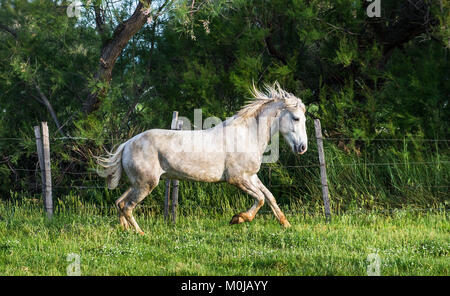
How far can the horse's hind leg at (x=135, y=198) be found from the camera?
7391 mm

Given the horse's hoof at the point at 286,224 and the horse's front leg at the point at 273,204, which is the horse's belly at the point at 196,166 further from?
the horse's hoof at the point at 286,224

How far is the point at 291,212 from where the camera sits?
9.04 metres

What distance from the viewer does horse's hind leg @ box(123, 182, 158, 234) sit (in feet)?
24.2

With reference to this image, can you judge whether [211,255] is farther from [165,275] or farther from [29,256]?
[29,256]

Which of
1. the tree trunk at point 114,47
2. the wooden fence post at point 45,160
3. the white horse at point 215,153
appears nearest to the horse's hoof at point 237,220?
the white horse at point 215,153

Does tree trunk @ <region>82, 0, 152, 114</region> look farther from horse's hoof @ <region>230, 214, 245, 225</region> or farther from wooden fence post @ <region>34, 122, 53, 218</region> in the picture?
horse's hoof @ <region>230, 214, 245, 225</region>

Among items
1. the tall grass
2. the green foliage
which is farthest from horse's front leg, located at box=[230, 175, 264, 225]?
the green foliage

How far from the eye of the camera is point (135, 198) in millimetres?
7445

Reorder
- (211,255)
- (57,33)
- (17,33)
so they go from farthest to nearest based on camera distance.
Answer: (17,33) → (57,33) → (211,255)

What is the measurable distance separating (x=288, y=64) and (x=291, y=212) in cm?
317

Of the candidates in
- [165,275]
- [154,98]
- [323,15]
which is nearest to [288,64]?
[323,15]

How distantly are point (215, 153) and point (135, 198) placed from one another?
126cm

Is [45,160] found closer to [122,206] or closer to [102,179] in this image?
[102,179]

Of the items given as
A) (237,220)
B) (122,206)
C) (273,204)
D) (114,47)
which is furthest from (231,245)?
(114,47)
